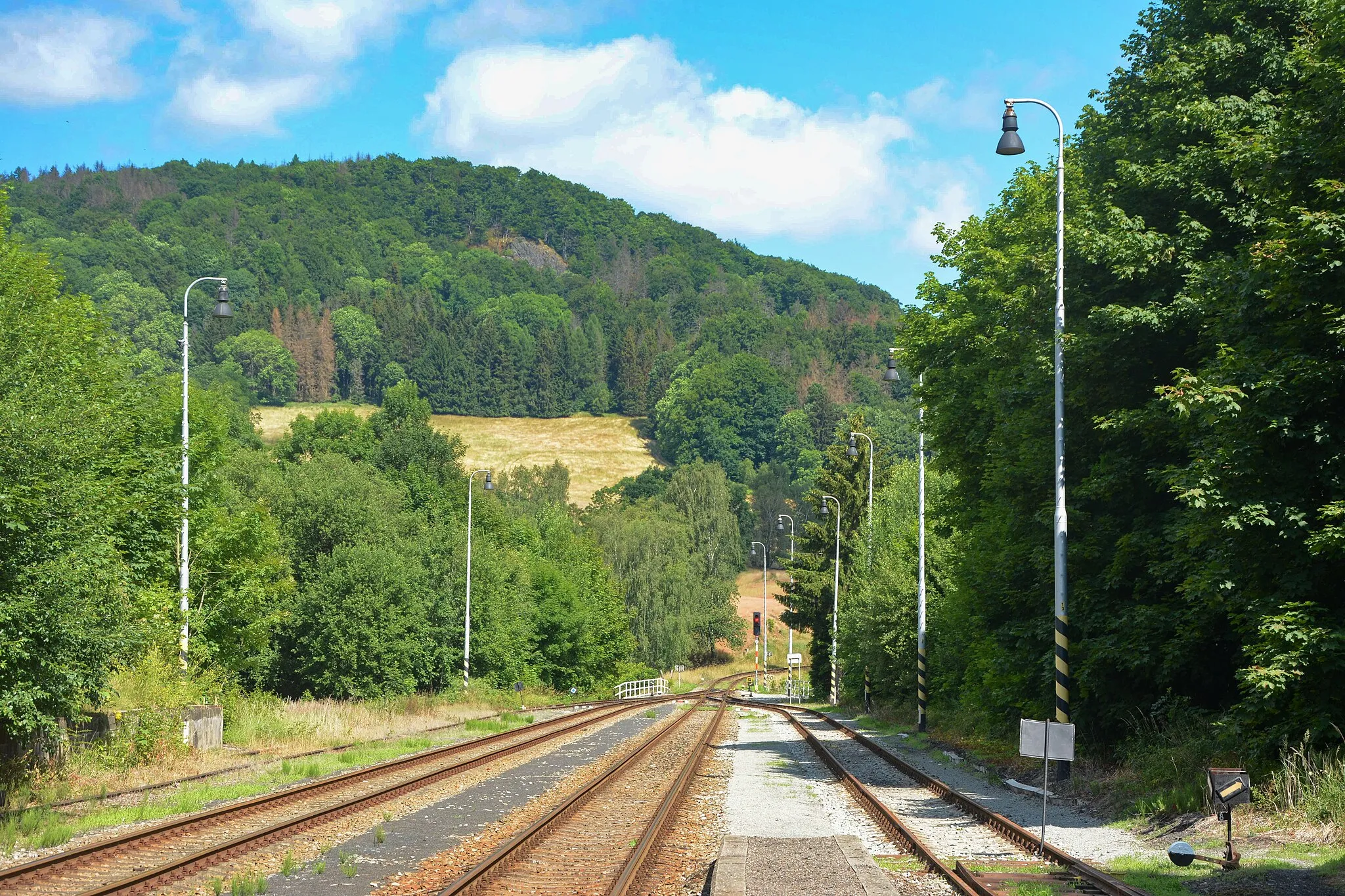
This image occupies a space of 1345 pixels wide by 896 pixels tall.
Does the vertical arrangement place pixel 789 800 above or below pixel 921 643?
below

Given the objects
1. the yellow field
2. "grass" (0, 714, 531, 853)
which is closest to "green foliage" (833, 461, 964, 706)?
"grass" (0, 714, 531, 853)

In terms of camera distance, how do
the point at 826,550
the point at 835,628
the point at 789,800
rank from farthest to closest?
the point at 826,550
the point at 835,628
the point at 789,800

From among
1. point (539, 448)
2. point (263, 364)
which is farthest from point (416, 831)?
point (263, 364)

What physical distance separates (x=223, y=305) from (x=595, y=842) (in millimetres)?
17153

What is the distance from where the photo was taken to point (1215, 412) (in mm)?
15203

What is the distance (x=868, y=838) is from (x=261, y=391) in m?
184

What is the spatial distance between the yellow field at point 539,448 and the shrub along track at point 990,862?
135177 mm

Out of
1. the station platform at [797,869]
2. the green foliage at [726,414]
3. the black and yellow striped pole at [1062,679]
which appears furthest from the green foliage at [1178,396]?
the green foliage at [726,414]

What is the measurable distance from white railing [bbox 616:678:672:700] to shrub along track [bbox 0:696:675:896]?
53.0 meters

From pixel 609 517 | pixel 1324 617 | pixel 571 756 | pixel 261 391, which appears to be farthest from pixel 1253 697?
pixel 261 391

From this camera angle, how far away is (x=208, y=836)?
14.4 m

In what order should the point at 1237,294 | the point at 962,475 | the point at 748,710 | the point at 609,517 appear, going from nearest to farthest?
the point at 1237,294 → the point at 962,475 → the point at 748,710 → the point at 609,517

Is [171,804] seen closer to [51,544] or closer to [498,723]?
[51,544]

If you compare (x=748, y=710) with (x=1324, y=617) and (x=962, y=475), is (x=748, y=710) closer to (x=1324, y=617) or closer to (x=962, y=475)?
(x=962, y=475)
